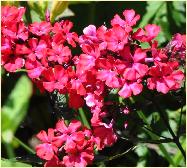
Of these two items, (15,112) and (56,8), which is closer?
(15,112)

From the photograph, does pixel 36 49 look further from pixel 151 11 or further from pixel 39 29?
pixel 151 11

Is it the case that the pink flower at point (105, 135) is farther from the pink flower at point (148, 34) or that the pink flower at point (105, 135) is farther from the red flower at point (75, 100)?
the pink flower at point (148, 34)

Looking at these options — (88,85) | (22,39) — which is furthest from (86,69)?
(22,39)

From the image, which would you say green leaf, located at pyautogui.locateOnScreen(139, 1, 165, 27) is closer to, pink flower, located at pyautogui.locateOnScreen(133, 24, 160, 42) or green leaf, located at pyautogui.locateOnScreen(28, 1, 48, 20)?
green leaf, located at pyautogui.locateOnScreen(28, 1, 48, 20)

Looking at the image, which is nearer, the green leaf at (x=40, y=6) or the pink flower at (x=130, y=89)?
the pink flower at (x=130, y=89)

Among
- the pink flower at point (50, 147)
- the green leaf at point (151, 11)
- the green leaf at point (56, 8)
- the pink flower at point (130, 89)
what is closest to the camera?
the pink flower at point (130, 89)

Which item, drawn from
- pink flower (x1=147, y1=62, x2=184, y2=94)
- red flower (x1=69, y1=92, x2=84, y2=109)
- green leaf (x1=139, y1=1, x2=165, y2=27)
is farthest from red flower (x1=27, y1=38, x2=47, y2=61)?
green leaf (x1=139, y1=1, x2=165, y2=27)

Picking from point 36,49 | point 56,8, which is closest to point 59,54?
point 36,49

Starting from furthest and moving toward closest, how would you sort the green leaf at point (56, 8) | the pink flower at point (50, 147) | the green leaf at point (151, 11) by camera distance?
1. the green leaf at point (151, 11)
2. the green leaf at point (56, 8)
3. the pink flower at point (50, 147)

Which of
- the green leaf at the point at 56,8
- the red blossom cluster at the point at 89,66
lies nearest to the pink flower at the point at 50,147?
the red blossom cluster at the point at 89,66
